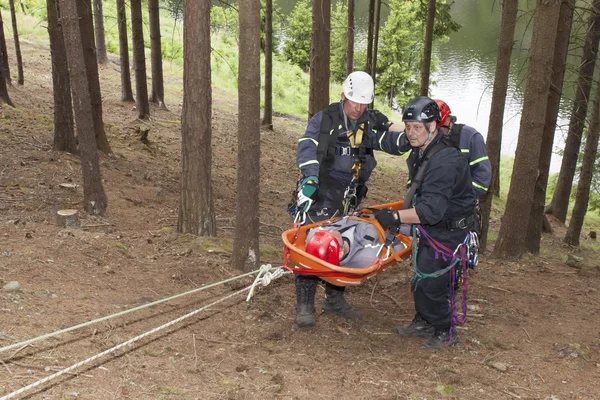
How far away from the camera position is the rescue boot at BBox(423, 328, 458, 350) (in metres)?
5.48

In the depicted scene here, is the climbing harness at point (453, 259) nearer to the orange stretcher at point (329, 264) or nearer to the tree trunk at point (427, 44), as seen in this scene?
the orange stretcher at point (329, 264)

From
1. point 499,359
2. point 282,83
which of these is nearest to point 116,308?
point 499,359

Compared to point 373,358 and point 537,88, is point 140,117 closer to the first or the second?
point 537,88

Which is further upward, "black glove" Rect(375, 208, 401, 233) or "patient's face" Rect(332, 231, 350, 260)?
"black glove" Rect(375, 208, 401, 233)

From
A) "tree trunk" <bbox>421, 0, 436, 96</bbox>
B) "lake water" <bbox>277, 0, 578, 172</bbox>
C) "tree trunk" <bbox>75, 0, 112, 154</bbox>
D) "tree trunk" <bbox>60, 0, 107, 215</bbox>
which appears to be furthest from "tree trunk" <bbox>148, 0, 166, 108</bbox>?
"lake water" <bbox>277, 0, 578, 172</bbox>

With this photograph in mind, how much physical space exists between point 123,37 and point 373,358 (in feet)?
52.8

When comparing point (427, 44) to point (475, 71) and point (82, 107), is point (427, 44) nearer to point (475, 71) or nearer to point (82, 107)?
point (82, 107)

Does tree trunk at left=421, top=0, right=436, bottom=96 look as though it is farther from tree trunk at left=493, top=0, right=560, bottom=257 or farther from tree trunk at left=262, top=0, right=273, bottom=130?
tree trunk at left=493, top=0, right=560, bottom=257

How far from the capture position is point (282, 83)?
121ft

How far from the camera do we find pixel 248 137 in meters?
6.31

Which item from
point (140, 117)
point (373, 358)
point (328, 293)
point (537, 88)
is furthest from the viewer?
point (140, 117)

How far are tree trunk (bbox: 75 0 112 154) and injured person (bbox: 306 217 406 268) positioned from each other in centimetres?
795

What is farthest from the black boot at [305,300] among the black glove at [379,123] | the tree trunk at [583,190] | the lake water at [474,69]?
the lake water at [474,69]

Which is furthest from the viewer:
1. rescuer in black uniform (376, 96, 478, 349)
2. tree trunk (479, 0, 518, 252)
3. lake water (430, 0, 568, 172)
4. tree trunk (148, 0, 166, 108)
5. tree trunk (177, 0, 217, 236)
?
lake water (430, 0, 568, 172)
